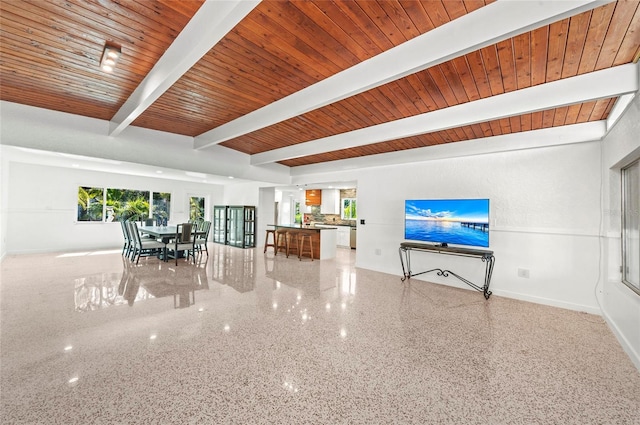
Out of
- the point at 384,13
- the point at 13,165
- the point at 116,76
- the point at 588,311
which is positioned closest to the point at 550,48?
the point at 384,13

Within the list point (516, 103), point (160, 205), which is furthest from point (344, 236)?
point (516, 103)

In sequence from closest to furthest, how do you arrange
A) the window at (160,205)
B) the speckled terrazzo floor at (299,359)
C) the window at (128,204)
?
the speckled terrazzo floor at (299,359) → the window at (128,204) → the window at (160,205)

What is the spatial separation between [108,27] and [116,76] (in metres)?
0.89

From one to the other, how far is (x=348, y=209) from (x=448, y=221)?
5.69m

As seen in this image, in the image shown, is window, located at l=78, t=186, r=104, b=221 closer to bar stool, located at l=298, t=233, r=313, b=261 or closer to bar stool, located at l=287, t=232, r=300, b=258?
bar stool, located at l=287, t=232, r=300, b=258

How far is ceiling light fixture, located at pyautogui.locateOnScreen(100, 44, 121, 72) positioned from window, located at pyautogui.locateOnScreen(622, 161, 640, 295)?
509cm

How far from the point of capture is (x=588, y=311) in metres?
3.80

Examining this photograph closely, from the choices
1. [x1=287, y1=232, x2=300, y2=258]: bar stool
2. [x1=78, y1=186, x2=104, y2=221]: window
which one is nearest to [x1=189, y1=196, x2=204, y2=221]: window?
[x1=78, y1=186, x2=104, y2=221]: window

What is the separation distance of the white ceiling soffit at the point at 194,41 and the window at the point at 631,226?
4067 mm

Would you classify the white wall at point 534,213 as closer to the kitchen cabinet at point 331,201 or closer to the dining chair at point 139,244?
the kitchen cabinet at point 331,201

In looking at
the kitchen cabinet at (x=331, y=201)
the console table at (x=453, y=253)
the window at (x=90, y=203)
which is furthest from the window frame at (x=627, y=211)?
the window at (x=90, y=203)

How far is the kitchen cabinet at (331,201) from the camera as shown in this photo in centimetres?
1042

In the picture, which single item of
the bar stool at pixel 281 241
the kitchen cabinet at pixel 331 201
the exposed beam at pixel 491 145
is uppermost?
the exposed beam at pixel 491 145

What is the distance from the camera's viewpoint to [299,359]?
2.43 meters
